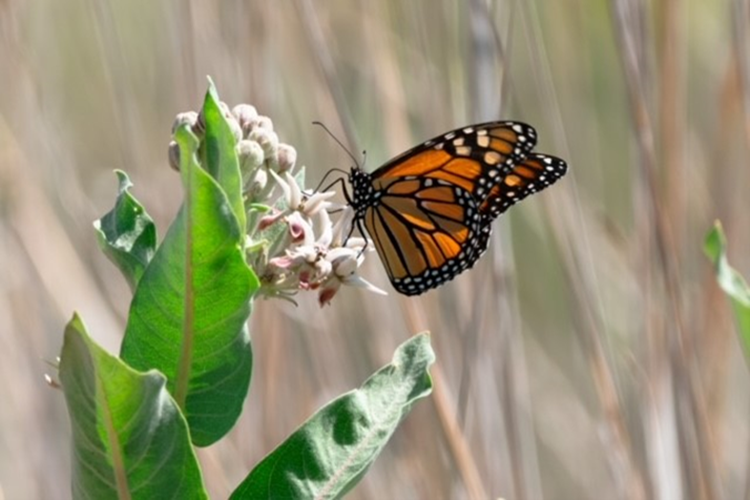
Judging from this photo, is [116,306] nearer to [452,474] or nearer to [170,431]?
[452,474]

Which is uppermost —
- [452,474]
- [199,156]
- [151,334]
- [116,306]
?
[199,156]

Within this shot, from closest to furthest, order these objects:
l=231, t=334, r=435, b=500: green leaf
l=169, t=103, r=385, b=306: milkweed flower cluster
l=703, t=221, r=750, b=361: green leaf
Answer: l=231, t=334, r=435, b=500: green leaf < l=169, t=103, r=385, b=306: milkweed flower cluster < l=703, t=221, r=750, b=361: green leaf

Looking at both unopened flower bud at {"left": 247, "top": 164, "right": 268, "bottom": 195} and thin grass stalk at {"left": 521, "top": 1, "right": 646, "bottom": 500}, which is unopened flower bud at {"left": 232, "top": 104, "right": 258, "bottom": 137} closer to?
unopened flower bud at {"left": 247, "top": 164, "right": 268, "bottom": 195}

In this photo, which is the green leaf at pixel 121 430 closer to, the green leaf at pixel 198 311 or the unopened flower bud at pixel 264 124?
the green leaf at pixel 198 311

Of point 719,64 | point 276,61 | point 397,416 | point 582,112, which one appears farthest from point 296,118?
point 397,416

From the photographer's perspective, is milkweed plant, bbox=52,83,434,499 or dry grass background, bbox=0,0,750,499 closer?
milkweed plant, bbox=52,83,434,499

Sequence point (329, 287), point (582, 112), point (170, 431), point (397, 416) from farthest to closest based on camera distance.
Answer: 1. point (582, 112)
2. point (329, 287)
3. point (397, 416)
4. point (170, 431)

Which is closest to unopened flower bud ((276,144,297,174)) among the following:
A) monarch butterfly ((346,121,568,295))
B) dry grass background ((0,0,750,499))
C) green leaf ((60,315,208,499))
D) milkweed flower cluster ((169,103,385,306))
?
milkweed flower cluster ((169,103,385,306))
